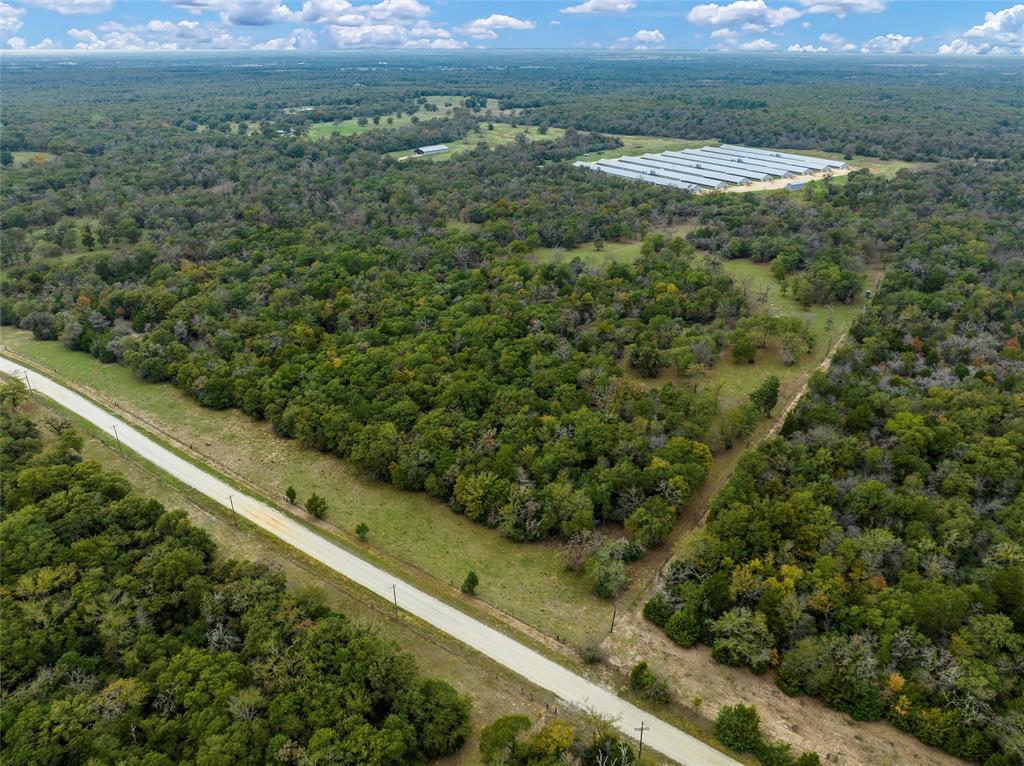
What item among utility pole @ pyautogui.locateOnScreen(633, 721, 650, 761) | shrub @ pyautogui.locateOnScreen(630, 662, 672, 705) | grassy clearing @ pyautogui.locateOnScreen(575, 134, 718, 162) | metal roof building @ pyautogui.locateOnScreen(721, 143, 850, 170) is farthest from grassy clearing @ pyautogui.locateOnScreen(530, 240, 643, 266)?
metal roof building @ pyautogui.locateOnScreen(721, 143, 850, 170)

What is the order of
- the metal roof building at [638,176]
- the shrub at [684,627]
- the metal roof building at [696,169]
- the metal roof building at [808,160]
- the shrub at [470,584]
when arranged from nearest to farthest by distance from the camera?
the shrub at [684,627]
the shrub at [470,584]
the metal roof building at [638,176]
the metal roof building at [696,169]
the metal roof building at [808,160]

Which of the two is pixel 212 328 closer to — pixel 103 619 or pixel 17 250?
pixel 103 619

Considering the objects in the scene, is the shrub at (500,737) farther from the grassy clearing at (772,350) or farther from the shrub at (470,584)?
the grassy clearing at (772,350)

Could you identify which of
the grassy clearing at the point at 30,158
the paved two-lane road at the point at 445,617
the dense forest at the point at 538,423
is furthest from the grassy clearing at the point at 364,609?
the grassy clearing at the point at 30,158

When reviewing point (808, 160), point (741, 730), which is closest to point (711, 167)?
point (808, 160)

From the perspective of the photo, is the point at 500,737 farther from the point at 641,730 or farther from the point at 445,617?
the point at 445,617

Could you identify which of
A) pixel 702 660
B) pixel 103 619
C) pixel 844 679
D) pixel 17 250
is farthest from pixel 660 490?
pixel 17 250

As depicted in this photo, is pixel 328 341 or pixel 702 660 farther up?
pixel 328 341

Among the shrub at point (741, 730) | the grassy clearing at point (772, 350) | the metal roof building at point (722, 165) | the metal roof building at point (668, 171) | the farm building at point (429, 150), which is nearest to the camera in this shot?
the shrub at point (741, 730)
